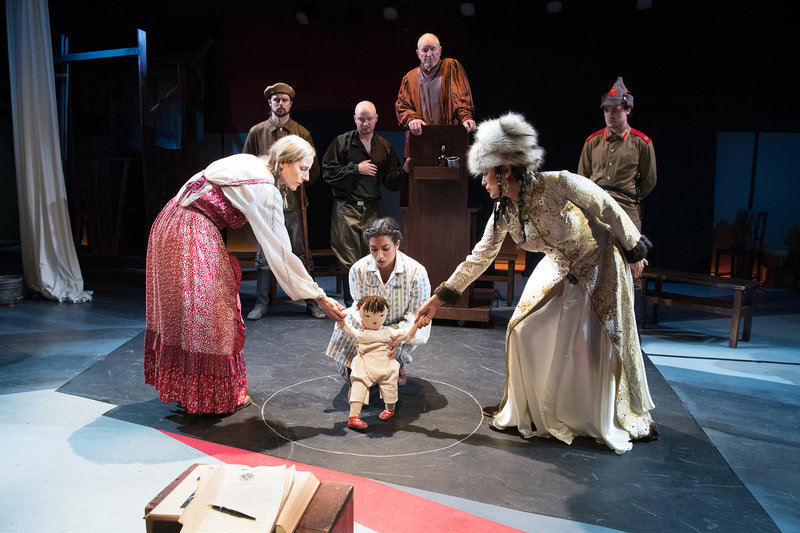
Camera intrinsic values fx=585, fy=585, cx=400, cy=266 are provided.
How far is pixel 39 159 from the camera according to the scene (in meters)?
5.71

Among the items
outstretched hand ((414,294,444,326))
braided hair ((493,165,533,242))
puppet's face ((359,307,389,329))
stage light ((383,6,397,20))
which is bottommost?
puppet's face ((359,307,389,329))

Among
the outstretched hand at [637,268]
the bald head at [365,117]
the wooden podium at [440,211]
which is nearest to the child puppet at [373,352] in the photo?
the outstretched hand at [637,268]

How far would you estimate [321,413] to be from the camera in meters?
3.15

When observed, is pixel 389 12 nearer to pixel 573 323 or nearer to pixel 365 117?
pixel 365 117

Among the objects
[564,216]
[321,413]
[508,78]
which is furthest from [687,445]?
[508,78]

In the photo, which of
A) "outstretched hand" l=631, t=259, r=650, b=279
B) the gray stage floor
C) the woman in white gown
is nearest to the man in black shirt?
the gray stage floor

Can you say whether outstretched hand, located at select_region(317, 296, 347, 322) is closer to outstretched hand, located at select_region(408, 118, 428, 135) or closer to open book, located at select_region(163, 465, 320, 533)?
open book, located at select_region(163, 465, 320, 533)

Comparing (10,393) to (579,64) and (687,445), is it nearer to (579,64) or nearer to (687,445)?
(687,445)

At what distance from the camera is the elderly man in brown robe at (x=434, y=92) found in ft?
16.2

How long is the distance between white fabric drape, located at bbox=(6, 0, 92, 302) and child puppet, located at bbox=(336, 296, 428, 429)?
4.09 meters

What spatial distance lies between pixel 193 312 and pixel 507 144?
1.66m

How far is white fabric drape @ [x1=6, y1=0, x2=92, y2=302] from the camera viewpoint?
557cm

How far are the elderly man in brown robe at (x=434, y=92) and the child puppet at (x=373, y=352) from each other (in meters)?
2.37

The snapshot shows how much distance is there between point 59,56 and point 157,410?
6.99 meters
